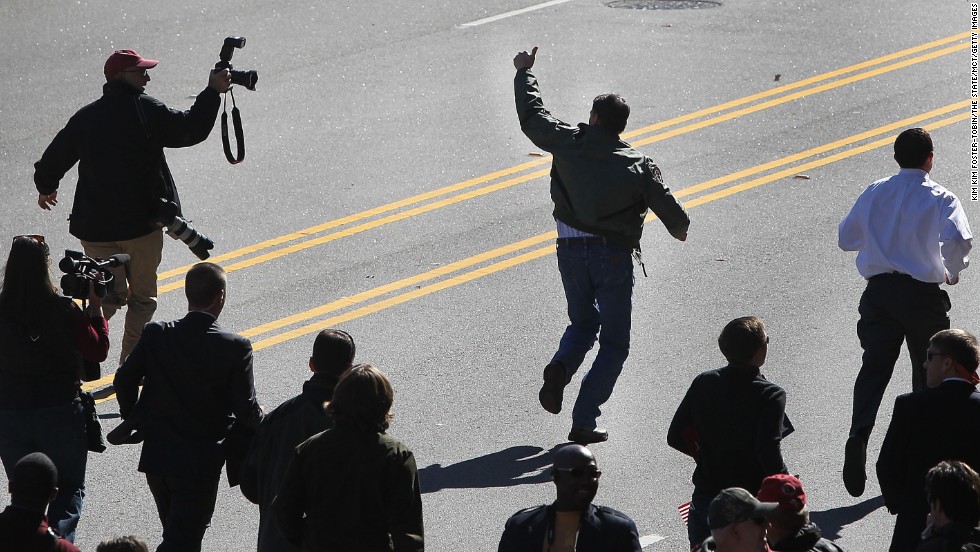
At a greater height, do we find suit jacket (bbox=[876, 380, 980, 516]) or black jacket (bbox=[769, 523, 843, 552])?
suit jacket (bbox=[876, 380, 980, 516])

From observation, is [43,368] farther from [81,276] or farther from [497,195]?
[497,195]

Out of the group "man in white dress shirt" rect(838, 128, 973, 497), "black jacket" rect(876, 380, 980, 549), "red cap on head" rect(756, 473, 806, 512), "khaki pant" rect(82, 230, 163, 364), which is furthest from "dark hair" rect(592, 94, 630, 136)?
"red cap on head" rect(756, 473, 806, 512)

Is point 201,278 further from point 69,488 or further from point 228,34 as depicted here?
point 228,34

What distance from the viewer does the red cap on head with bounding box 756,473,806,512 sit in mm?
5512

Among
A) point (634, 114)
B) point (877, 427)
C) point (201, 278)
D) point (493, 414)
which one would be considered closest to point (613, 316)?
point (493, 414)

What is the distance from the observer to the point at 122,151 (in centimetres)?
974

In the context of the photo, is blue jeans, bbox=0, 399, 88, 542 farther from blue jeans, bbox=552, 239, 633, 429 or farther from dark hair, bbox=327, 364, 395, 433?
blue jeans, bbox=552, 239, 633, 429

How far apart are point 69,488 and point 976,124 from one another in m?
10.3

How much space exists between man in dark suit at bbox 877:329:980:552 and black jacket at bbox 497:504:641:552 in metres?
1.76

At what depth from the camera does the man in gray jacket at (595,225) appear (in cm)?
882

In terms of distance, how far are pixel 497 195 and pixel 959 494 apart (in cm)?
794

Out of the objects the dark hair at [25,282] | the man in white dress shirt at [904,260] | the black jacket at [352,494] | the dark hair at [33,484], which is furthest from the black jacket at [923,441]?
the dark hair at [25,282]

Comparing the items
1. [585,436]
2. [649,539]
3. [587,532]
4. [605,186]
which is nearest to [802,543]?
[587,532]

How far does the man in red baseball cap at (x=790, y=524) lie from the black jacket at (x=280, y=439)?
1904 millimetres
